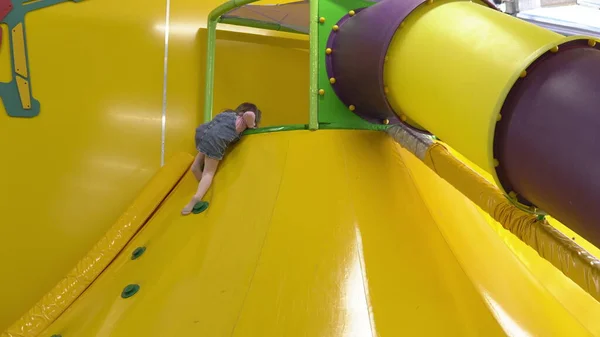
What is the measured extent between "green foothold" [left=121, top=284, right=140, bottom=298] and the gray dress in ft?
2.03

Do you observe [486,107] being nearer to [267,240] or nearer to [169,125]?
[267,240]

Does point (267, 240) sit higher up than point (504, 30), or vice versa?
point (504, 30)

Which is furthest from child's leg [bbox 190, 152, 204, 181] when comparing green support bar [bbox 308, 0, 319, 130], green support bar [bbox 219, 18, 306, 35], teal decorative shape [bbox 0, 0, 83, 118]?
green support bar [bbox 219, 18, 306, 35]

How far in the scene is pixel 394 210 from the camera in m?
1.67

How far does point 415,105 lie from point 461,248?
19.4 inches

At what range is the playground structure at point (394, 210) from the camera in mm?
1051

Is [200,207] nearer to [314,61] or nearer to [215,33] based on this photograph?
[314,61]

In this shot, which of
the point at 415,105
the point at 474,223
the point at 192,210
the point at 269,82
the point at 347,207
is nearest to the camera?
the point at 415,105

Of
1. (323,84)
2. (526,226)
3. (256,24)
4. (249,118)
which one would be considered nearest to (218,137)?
(249,118)

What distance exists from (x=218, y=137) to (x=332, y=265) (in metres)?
0.89

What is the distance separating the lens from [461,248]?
1.61 m

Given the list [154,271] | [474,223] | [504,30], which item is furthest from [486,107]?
[154,271]

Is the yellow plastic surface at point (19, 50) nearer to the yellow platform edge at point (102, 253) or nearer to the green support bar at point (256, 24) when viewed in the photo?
the yellow platform edge at point (102, 253)

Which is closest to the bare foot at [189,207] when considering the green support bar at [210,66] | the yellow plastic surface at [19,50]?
the green support bar at [210,66]
